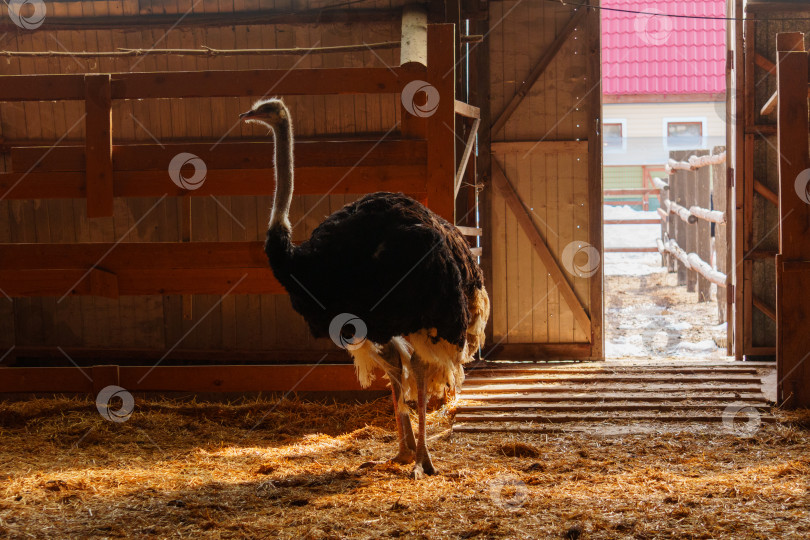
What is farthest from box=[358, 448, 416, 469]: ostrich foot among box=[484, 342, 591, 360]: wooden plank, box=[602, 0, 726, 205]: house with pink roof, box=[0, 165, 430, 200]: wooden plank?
box=[602, 0, 726, 205]: house with pink roof

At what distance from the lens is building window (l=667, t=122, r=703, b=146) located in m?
15.6

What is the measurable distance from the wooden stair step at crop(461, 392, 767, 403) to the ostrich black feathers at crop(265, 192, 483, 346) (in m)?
1.74

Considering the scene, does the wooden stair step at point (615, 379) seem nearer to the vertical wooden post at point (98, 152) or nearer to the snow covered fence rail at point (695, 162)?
the vertical wooden post at point (98, 152)

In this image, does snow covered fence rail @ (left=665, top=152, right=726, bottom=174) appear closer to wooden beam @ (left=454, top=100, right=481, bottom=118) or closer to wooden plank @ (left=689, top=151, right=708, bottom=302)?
wooden plank @ (left=689, top=151, right=708, bottom=302)

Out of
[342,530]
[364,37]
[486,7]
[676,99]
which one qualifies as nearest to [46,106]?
[364,37]

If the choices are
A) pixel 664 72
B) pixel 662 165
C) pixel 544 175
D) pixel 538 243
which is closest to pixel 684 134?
pixel 662 165

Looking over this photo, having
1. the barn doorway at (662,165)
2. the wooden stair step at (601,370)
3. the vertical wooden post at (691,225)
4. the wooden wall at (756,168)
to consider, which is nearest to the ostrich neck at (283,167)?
the wooden stair step at (601,370)

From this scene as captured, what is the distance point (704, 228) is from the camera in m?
10.6

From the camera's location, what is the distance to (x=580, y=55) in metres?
7.19

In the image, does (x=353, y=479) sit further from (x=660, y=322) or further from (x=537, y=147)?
(x=660, y=322)

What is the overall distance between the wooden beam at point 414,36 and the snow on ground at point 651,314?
12.4ft

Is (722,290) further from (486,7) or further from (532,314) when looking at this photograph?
(486,7)

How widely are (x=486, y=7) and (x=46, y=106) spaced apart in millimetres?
4416

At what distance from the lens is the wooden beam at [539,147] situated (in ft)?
23.6
